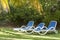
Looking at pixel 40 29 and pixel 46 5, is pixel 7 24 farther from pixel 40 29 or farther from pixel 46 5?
pixel 40 29

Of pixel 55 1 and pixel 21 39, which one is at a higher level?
pixel 55 1

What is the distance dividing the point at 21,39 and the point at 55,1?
730 centimetres

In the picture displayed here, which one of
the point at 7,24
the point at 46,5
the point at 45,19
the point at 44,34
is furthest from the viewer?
the point at 7,24

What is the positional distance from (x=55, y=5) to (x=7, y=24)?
14.0 ft

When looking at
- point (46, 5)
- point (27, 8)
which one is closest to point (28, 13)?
point (27, 8)

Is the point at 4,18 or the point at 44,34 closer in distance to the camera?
the point at 44,34

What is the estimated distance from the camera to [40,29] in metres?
13.9

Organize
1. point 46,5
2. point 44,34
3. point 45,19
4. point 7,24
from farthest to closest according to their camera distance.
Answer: point 7,24
point 46,5
point 45,19
point 44,34

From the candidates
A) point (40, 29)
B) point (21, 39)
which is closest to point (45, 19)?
point (40, 29)

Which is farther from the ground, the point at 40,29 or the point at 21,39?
the point at 40,29

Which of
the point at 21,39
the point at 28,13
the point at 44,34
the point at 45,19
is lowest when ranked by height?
the point at 21,39

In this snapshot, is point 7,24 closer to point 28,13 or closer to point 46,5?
point 28,13

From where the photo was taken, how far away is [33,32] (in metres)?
14.0

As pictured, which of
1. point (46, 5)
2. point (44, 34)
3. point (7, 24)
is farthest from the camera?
point (7, 24)
